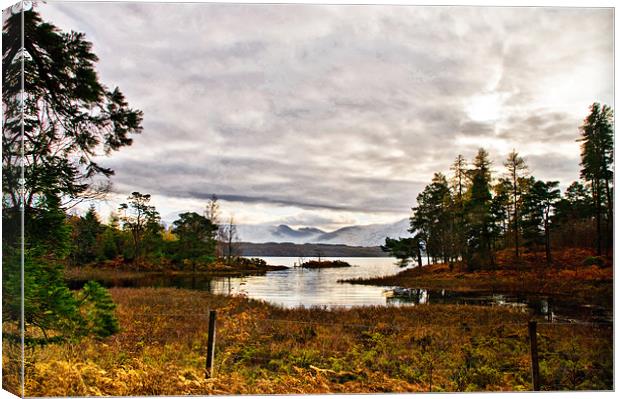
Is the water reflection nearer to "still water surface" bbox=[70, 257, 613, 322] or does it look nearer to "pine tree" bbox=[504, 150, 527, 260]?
"still water surface" bbox=[70, 257, 613, 322]

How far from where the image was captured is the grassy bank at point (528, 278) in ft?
27.0

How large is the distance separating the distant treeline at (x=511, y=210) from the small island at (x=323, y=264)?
0.78m

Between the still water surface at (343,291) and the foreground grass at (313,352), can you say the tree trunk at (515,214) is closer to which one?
the still water surface at (343,291)

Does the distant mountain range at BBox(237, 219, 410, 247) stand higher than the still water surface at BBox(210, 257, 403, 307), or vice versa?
the distant mountain range at BBox(237, 219, 410, 247)

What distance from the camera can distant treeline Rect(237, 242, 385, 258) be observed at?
8391mm

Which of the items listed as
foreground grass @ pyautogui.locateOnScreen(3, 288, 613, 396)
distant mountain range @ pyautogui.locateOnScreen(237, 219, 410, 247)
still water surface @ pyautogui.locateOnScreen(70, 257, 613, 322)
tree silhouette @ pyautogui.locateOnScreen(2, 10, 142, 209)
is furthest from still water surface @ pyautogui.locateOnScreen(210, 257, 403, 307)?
tree silhouette @ pyautogui.locateOnScreen(2, 10, 142, 209)

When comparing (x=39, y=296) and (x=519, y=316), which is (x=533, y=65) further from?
(x=39, y=296)

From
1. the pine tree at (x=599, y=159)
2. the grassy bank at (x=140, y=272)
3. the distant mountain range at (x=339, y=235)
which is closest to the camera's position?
the grassy bank at (x=140, y=272)

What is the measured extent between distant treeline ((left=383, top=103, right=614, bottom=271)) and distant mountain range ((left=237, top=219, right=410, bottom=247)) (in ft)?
0.55

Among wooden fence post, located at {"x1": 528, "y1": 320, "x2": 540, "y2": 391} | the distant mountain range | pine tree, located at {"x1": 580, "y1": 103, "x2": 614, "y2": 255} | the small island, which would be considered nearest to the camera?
wooden fence post, located at {"x1": 528, "y1": 320, "x2": 540, "y2": 391}

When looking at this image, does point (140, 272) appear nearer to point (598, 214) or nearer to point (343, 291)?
point (343, 291)

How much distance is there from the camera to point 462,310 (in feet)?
27.5

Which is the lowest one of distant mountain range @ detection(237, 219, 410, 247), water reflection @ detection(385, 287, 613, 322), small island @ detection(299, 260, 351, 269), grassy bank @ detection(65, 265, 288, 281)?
water reflection @ detection(385, 287, 613, 322)

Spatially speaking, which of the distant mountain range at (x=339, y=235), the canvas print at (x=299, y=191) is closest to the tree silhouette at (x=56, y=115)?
the canvas print at (x=299, y=191)
